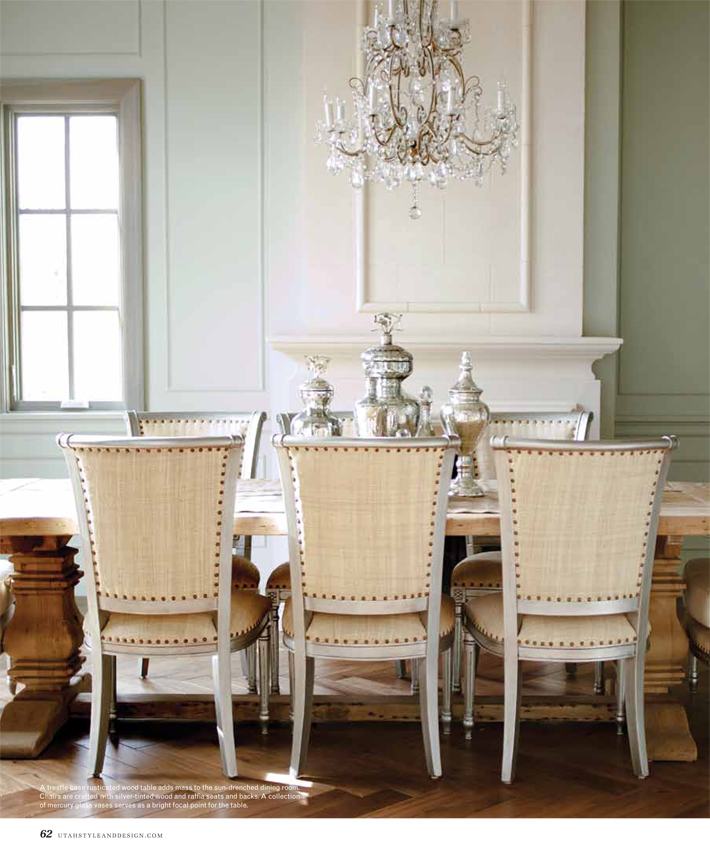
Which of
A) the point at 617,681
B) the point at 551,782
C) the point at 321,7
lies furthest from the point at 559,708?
the point at 321,7

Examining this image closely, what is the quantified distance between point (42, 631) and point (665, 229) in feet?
11.8

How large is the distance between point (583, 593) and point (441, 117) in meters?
1.66

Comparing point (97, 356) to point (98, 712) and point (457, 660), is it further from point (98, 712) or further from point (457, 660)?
point (98, 712)

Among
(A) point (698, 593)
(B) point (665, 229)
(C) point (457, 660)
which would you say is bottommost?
(C) point (457, 660)

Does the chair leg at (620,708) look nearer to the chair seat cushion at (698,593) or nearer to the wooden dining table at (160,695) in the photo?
the wooden dining table at (160,695)

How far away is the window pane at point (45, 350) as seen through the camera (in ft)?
16.8

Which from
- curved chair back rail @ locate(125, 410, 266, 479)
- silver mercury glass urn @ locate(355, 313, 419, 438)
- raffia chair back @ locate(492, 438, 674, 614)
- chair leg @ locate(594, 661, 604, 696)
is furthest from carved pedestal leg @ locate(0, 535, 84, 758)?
chair leg @ locate(594, 661, 604, 696)

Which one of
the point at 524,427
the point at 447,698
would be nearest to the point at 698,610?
the point at 447,698

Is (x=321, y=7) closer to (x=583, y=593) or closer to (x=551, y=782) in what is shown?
(x=583, y=593)

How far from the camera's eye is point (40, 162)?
16.6ft

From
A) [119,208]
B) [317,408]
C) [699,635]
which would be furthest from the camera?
[119,208]

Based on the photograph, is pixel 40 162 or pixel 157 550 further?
pixel 40 162

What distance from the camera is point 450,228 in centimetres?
472

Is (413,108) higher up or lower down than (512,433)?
higher up
